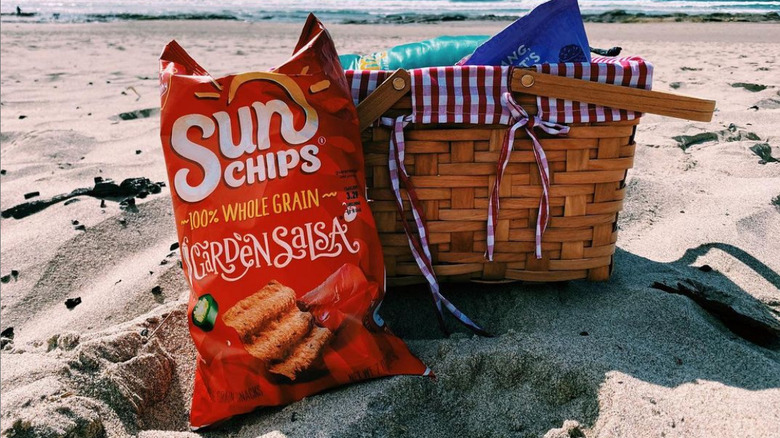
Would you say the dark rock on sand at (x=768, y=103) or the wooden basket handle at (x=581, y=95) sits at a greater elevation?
the wooden basket handle at (x=581, y=95)

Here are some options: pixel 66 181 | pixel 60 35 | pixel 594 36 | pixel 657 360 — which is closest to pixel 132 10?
pixel 60 35

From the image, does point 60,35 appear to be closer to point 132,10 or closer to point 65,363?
point 132,10

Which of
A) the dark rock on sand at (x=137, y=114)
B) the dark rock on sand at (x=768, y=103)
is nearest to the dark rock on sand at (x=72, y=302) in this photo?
the dark rock on sand at (x=137, y=114)

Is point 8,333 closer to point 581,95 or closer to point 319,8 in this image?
point 581,95

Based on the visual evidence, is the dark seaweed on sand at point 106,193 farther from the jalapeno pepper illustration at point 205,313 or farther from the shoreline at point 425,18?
the shoreline at point 425,18

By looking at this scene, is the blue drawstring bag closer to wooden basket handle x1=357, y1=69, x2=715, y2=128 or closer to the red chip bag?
wooden basket handle x1=357, y1=69, x2=715, y2=128

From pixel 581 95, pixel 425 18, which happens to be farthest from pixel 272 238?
pixel 425 18
